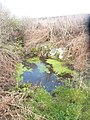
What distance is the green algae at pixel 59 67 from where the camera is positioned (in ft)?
29.8

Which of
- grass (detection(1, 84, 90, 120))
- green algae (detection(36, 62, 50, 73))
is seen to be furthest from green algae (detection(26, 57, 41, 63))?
grass (detection(1, 84, 90, 120))

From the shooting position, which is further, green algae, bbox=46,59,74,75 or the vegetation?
green algae, bbox=46,59,74,75

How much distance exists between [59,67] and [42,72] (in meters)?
0.61

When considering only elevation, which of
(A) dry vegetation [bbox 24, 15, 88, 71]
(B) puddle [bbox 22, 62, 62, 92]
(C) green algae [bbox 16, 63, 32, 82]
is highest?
(A) dry vegetation [bbox 24, 15, 88, 71]

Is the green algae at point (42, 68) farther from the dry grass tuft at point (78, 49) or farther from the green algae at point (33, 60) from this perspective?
the dry grass tuft at point (78, 49)

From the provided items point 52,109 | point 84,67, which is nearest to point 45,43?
point 84,67

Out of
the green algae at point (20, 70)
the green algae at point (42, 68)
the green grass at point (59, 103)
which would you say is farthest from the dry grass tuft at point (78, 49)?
the green grass at point (59, 103)

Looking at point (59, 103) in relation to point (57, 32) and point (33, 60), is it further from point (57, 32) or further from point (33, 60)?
point (57, 32)

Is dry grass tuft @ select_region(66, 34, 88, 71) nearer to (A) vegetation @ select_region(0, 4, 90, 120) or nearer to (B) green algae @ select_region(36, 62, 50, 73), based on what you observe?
(A) vegetation @ select_region(0, 4, 90, 120)

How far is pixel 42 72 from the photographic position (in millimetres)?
9172

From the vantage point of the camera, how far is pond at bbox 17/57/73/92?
8344 mm

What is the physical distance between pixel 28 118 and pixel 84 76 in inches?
106

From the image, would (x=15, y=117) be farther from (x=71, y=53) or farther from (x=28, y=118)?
(x=71, y=53)

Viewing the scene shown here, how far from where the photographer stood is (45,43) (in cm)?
1109
